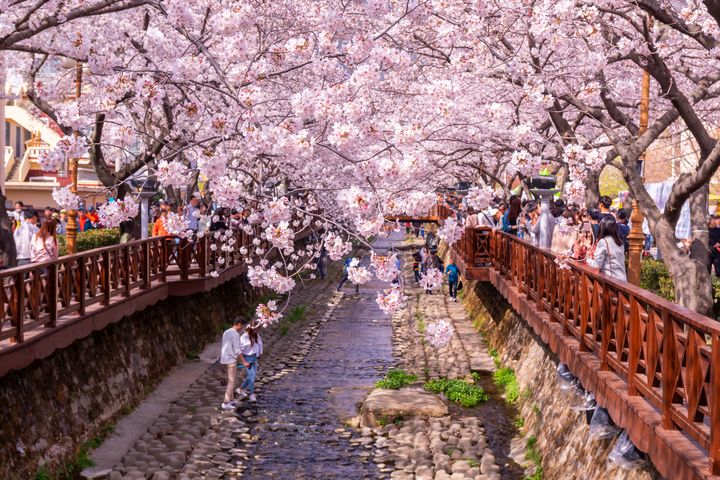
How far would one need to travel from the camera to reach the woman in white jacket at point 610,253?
39.8ft

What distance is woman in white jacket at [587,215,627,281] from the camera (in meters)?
12.1

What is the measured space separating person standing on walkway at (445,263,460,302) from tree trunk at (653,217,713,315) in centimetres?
2083

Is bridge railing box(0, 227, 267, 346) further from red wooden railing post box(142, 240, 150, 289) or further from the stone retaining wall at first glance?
the stone retaining wall

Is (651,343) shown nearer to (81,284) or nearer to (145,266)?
(81,284)

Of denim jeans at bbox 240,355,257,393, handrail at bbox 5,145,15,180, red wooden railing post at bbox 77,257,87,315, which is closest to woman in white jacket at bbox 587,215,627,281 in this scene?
red wooden railing post at bbox 77,257,87,315

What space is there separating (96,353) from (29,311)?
353cm

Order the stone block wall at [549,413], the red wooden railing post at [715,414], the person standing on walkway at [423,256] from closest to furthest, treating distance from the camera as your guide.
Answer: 1. the red wooden railing post at [715,414]
2. the stone block wall at [549,413]
3. the person standing on walkway at [423,256]

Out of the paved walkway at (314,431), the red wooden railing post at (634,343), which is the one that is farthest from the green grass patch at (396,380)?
the red wooden railing post at (634,343)

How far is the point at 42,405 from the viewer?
12.5 m

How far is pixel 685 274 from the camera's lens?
516 inches

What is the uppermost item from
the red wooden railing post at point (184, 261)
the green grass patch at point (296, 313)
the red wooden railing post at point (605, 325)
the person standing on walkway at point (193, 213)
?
the person standing on walkway at point (193, 213)

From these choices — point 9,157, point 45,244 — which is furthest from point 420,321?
point 9,157

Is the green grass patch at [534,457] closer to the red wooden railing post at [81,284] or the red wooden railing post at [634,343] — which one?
the red wooden railing post at [634,343]

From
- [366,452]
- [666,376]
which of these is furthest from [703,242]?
[666,376]
